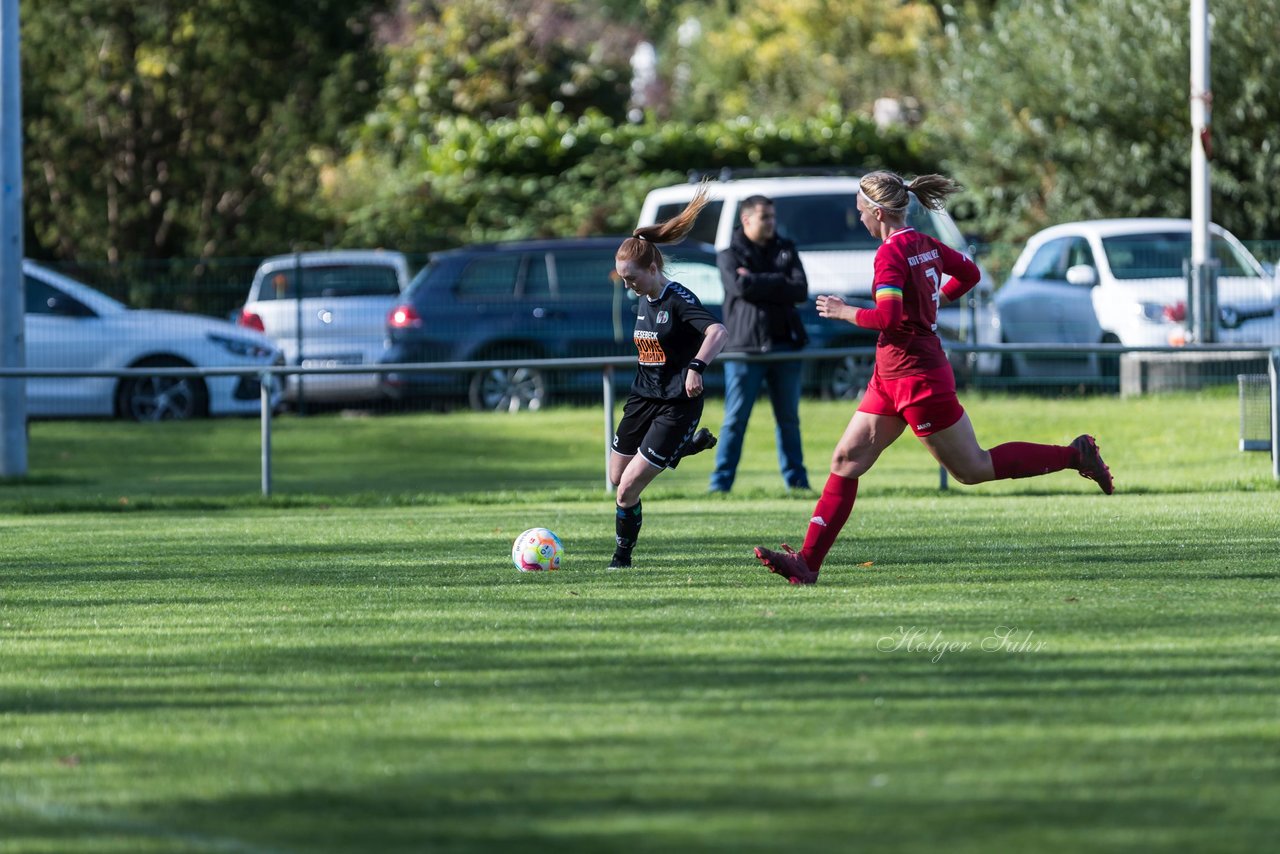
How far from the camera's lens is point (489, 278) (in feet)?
66.6

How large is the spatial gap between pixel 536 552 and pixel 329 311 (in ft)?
40.5

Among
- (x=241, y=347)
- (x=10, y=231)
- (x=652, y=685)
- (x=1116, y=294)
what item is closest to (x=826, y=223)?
(x=1116, y=294)

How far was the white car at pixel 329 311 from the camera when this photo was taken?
20250mm

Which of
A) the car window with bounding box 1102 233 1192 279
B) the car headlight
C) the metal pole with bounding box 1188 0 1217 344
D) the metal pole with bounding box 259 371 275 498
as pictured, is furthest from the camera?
the car window with bounding box 1102 233 1192 279

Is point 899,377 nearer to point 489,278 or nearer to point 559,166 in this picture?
point 489,278

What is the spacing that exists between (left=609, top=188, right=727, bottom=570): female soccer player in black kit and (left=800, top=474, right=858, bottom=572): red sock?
0.80 meters

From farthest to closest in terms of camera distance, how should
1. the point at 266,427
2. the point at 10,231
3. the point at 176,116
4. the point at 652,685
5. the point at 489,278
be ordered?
the point at 176,116, the point at 489,278, the point at 10,231, the point at 266,427, the point at 652,685

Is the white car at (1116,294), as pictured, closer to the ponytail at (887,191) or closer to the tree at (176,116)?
the ponytail at (887,191)

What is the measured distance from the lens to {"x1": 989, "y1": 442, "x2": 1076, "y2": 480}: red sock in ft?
28.9

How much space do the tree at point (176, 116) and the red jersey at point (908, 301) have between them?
70.2 feet

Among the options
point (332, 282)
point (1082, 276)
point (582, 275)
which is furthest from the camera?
point (332, 282)

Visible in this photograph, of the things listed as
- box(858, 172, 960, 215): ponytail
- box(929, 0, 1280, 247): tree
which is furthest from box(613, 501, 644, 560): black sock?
box(929, 0, 1280, 247): tree

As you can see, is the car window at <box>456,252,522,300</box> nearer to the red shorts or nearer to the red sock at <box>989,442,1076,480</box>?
the red sock at <box>989,442,1076,480</box>

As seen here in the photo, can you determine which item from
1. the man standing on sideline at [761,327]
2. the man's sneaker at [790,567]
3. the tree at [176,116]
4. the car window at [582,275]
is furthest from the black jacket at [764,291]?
the tree at [176,116]
